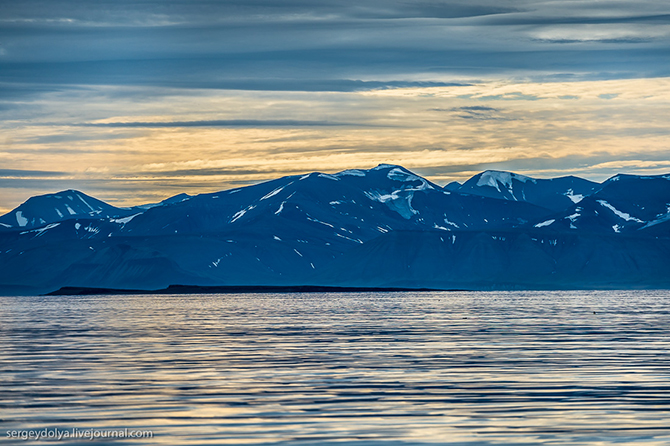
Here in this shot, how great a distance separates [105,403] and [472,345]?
1117 inches

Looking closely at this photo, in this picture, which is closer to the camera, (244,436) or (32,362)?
(244,436)

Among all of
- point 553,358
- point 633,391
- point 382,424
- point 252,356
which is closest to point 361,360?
point 252,356

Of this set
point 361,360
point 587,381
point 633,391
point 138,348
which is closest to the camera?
point 633,391

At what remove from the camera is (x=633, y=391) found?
105 ft

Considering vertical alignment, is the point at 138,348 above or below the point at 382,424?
below

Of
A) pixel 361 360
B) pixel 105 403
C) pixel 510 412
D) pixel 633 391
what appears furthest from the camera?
pixel 361 360

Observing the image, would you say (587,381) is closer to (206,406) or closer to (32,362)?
(206,406)

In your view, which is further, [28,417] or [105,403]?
[105,403]

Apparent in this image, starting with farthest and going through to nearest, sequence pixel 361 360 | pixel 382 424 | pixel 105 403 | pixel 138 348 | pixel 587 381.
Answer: pixel 138 348, pixel 361 360, pixel 587 381, pixel 105 403, pixel 382 424

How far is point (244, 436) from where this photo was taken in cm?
2398

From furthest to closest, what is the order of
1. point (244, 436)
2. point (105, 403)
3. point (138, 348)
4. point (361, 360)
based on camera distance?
point (138, 348), point (361, 360), point (105, 403), point (244, 436)

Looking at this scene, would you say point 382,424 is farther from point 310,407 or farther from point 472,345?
point 472,345

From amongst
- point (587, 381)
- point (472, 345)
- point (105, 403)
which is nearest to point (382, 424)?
point (105, 403)

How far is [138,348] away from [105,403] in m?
24.1
